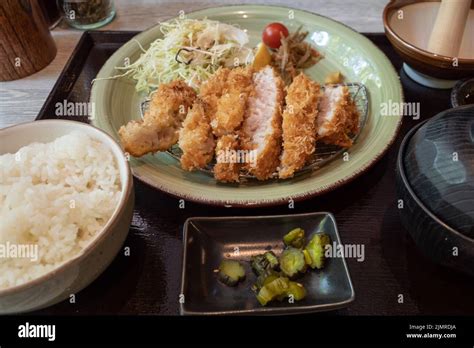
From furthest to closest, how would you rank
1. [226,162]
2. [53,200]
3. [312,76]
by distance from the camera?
[312,76] → [226,162] → [53,200]

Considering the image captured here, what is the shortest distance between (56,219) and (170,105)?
0.94m

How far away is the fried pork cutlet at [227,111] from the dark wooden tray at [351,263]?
0.22 metres

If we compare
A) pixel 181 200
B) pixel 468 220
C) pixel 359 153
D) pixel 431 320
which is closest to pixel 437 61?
pixel 359 153

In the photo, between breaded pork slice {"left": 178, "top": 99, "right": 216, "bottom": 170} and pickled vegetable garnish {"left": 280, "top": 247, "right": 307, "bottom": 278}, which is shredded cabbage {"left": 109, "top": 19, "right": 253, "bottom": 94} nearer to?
breaded pork slice {"left": 178, "top": 99, "right": 216, "bottom": 170}

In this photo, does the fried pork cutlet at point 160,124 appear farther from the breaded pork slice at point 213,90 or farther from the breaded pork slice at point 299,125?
the breaded pork slice at point 299,125

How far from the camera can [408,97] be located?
8.54ft

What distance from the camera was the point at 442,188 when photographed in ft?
5.07

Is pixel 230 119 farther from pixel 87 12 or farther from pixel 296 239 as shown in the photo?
pixel 87 12

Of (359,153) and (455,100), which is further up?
(455,100)

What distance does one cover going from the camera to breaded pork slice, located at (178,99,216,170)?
2107 mm

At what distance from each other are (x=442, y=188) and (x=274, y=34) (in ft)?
6.31

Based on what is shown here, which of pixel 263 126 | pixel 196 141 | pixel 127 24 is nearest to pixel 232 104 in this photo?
pixel 263 126

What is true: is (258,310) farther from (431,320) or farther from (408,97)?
(408,97)

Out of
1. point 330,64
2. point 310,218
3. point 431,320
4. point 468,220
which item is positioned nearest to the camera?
point 468,220
